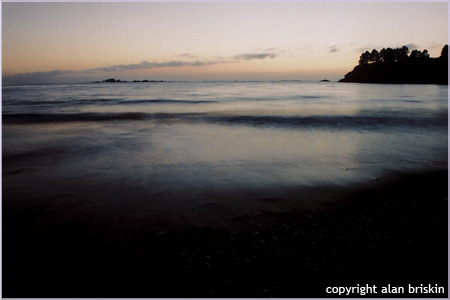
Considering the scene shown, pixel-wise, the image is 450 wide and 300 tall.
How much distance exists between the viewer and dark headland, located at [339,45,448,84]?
277ft

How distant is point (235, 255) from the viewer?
10.2 ft

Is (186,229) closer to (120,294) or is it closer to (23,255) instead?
(120,294)

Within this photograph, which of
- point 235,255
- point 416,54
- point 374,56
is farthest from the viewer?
point 374,56

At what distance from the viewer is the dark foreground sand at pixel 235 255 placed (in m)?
2.72

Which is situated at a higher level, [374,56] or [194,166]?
[374,56]

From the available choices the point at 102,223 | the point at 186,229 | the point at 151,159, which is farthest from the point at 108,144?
the point at 186,229

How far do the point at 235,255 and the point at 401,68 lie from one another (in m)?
113

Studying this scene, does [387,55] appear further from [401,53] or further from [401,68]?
[401,68]

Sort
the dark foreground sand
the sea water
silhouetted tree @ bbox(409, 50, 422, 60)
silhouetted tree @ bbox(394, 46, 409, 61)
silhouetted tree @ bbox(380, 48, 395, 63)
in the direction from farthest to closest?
silhouetted tree @ bbox(380, 48, 395, 63) < silhouetted tree @ bbox(394, 46, 409, 61) < silhouetted tree @ bbox(409, 50, 422, 60) < the sea water < the dark foreground sand

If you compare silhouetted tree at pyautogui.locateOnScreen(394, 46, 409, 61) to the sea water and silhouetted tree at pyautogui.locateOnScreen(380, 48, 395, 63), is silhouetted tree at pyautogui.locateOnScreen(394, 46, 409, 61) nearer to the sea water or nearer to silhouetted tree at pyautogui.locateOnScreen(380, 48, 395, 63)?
silhouetted tree at pyautogui.locateOnScreen(380, 48, 395, 63)

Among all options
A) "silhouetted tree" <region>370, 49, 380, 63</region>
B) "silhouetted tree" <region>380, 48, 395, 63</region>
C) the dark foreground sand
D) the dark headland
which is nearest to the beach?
the dark foreground sand

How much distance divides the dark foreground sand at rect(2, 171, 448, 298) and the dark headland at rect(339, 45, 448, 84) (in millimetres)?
97557

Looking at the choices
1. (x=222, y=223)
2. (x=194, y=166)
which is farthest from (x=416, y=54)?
(x=222, y=223)

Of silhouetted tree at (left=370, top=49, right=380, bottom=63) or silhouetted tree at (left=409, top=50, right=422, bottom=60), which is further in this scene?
silhouetted tree at (left=370, top=49, right=380, bottom=63)
